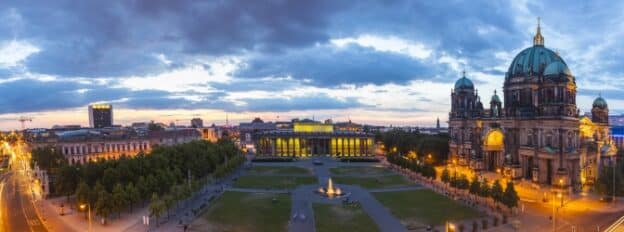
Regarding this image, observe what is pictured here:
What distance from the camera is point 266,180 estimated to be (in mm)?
106250

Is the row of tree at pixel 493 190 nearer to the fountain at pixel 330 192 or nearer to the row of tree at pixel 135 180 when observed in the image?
the fountain at pixel 330 192

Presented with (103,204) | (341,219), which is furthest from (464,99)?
(103,204)

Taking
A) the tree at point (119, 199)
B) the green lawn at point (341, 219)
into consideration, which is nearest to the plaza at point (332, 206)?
the green lawn at point (341, 219)

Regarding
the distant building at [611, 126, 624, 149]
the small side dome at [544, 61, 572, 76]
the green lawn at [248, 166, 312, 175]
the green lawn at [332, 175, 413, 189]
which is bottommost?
the green lawn at [332, 175, 413, 189]

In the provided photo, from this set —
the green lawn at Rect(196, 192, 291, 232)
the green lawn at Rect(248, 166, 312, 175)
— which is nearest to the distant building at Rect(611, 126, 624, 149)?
the green lawn at Rect(248, 166, 312, 175)

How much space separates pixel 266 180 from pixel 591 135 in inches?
3624

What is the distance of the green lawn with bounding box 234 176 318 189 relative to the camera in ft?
319

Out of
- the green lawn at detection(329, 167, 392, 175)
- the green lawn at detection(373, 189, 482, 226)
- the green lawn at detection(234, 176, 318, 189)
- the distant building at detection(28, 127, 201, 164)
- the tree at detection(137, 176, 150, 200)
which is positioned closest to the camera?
A: the green lawn at detection(373, 189, 482, 226)

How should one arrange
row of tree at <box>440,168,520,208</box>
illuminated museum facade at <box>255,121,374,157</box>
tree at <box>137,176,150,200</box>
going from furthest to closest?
illuminated museum facade at <box>255,121,374,157</box>
tree at <box>137,176,150,200</box>
row of tree at <box>440,168,520,208</box>

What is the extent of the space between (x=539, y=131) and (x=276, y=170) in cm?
7864

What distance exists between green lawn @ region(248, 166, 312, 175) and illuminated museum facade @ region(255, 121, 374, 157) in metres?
45.8

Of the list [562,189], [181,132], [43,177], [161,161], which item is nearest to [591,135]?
[562,189]

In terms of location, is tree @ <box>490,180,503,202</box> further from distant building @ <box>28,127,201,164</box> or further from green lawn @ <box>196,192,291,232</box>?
distant building @ <box>28,127,201,164</box>

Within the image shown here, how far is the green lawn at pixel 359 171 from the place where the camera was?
118 meters
